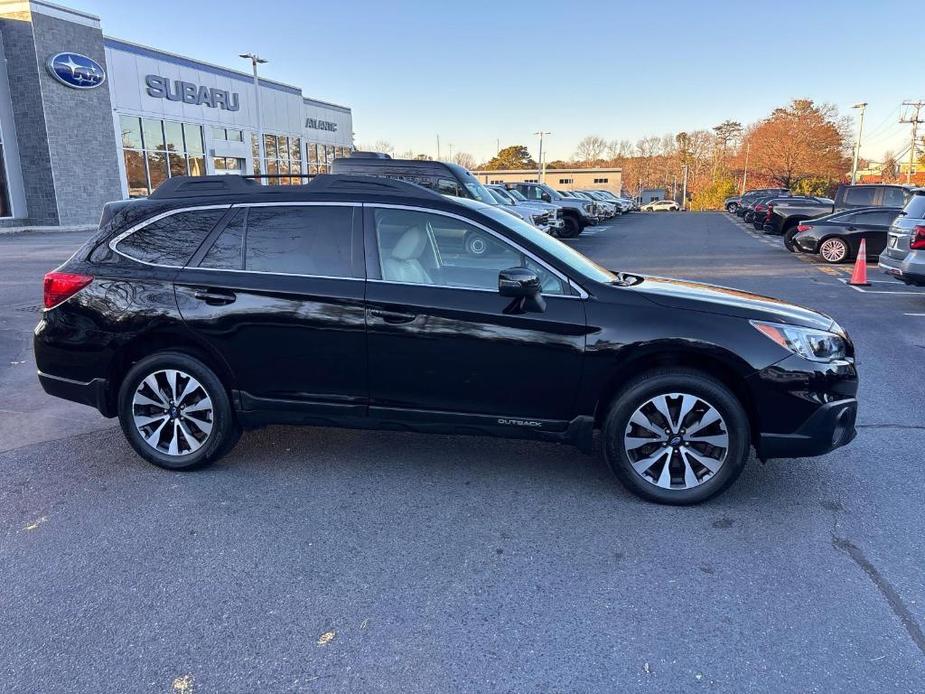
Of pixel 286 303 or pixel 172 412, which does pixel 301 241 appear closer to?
pixel 286 303

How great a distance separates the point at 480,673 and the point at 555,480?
180 cm

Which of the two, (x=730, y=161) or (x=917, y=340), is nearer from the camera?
(x=917, y=340)

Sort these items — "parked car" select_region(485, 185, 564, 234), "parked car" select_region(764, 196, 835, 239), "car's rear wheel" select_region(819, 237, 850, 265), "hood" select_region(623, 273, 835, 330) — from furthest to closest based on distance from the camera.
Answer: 1. "parked car" select_region(764, 196, 835, 239)
2. "parked car" select_region(485, 185, 564, 234)
3. "car's rear wheel" select_region(819, 237, 850, 265)
4. "hood" select_region(623, 273, 835, 330)

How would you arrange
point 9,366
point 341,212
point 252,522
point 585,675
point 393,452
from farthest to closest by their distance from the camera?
point 9,366 → point 393,452 → point 341,212 → point 252,522 → point 585,675

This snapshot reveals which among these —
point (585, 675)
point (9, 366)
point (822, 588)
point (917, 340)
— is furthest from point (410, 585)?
point (917, 340)

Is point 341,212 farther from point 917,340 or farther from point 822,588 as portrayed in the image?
point 917,340

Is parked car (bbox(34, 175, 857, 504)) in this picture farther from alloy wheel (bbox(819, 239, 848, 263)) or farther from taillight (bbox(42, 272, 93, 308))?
Answer: alloy wheel (bbox(819, 239, 848, 263))

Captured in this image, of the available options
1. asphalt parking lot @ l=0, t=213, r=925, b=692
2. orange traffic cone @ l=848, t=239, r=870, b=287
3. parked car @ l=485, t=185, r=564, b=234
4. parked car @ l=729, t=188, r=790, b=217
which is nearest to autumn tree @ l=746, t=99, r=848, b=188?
parked car @ l=729, t=188, r=790, b=217

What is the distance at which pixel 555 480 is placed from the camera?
167 inches

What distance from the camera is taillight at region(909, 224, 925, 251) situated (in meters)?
9.51

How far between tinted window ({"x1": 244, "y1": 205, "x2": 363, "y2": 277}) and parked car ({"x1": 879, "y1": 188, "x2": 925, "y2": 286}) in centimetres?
903

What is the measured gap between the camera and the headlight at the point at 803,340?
3.78 m

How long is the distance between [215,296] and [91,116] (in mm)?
28617

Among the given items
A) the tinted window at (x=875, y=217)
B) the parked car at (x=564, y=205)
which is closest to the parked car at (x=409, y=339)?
the tinted window at (x=875, y=217)
